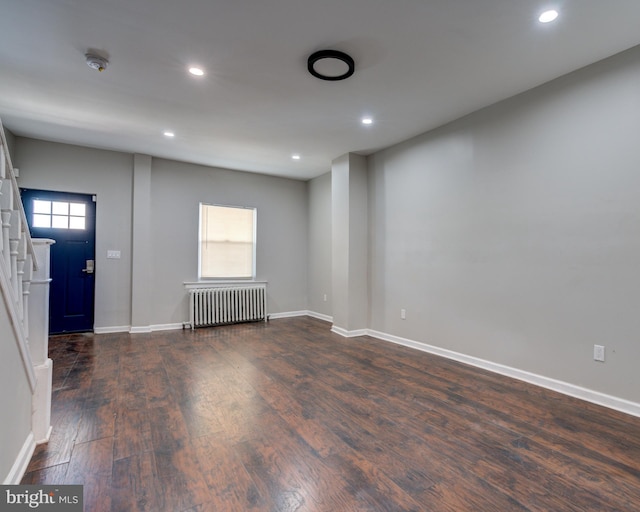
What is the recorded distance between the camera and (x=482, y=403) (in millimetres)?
2635

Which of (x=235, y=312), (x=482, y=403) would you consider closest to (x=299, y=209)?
(x=235, y=312)

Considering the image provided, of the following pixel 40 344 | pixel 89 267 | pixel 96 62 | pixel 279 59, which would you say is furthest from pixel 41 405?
pixel 89 267

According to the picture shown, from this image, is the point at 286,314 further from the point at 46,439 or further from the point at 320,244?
the point at 46,439

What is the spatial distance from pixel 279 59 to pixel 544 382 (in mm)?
3677

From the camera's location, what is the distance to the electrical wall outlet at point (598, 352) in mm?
2645

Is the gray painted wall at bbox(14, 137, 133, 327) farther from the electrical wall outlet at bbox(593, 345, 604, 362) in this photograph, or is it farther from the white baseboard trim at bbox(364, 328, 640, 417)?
the electrical wall outlet at bbox(593, 345, 604, 362)

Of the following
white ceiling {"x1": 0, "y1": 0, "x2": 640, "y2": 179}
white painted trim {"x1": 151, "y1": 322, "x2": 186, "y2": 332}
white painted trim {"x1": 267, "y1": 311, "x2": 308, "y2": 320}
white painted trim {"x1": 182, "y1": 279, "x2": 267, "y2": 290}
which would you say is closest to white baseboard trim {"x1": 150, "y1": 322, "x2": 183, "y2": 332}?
Result: white painted trim {"x1": 151, "y1": 322, "x2": 186, "y2": 332}

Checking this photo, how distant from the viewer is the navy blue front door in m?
4.70

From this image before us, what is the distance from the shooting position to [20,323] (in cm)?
176

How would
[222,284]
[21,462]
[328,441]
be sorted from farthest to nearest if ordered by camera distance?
[222,284]
[328,441]
[21,462]

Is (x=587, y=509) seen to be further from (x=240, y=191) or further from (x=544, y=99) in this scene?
(x=240, y=191)

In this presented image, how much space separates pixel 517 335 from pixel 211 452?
2915 mm

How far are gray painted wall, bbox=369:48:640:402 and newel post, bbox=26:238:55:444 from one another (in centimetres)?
374

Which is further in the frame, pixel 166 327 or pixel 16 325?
pixel 166 327
